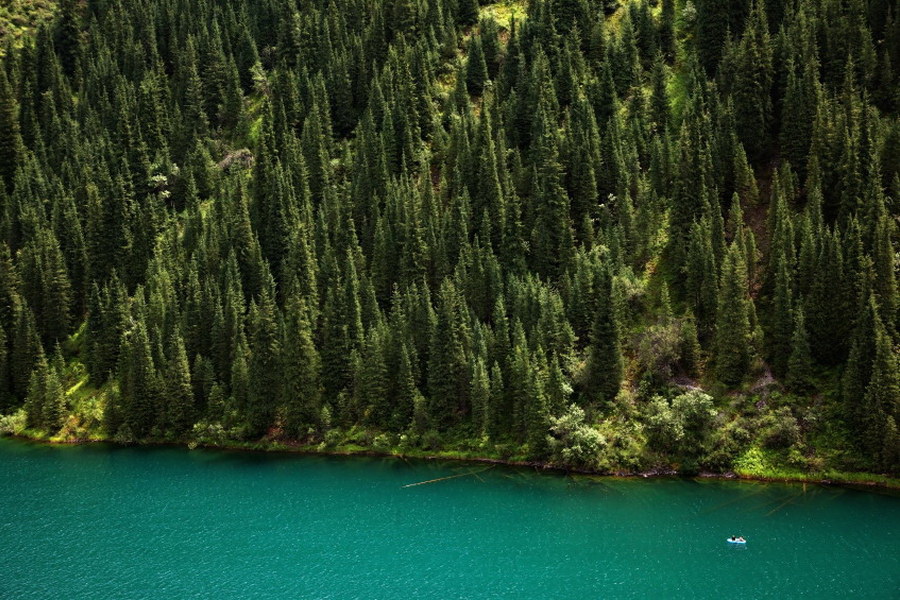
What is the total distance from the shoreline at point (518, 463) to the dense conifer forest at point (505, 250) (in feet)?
3.40

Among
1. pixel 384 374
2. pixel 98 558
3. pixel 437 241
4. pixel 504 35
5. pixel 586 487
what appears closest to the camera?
pixel 98 558

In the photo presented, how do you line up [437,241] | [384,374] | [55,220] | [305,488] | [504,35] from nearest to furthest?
[305,488] → [384,374] → [437,241] → [55,220] → [504,35]

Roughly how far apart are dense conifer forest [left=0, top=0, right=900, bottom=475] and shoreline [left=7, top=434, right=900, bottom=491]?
1.04 meters

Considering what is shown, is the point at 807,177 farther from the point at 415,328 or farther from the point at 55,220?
the point at 55,220

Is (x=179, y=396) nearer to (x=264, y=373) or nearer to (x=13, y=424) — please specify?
(x=264, y=373)

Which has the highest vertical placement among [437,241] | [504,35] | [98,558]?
[504,35]

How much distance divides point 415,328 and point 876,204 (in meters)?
68.1

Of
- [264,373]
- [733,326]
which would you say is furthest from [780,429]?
[264,373]

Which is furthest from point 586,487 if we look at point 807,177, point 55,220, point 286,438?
point 55,220

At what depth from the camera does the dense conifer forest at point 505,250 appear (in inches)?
3807

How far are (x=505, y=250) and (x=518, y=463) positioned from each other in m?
41.4

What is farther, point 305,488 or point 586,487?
point 305,488

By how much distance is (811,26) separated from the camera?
135250mm

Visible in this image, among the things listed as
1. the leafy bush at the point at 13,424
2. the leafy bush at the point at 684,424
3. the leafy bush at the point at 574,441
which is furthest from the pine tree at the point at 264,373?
the leafy bush at the point at 684,424
